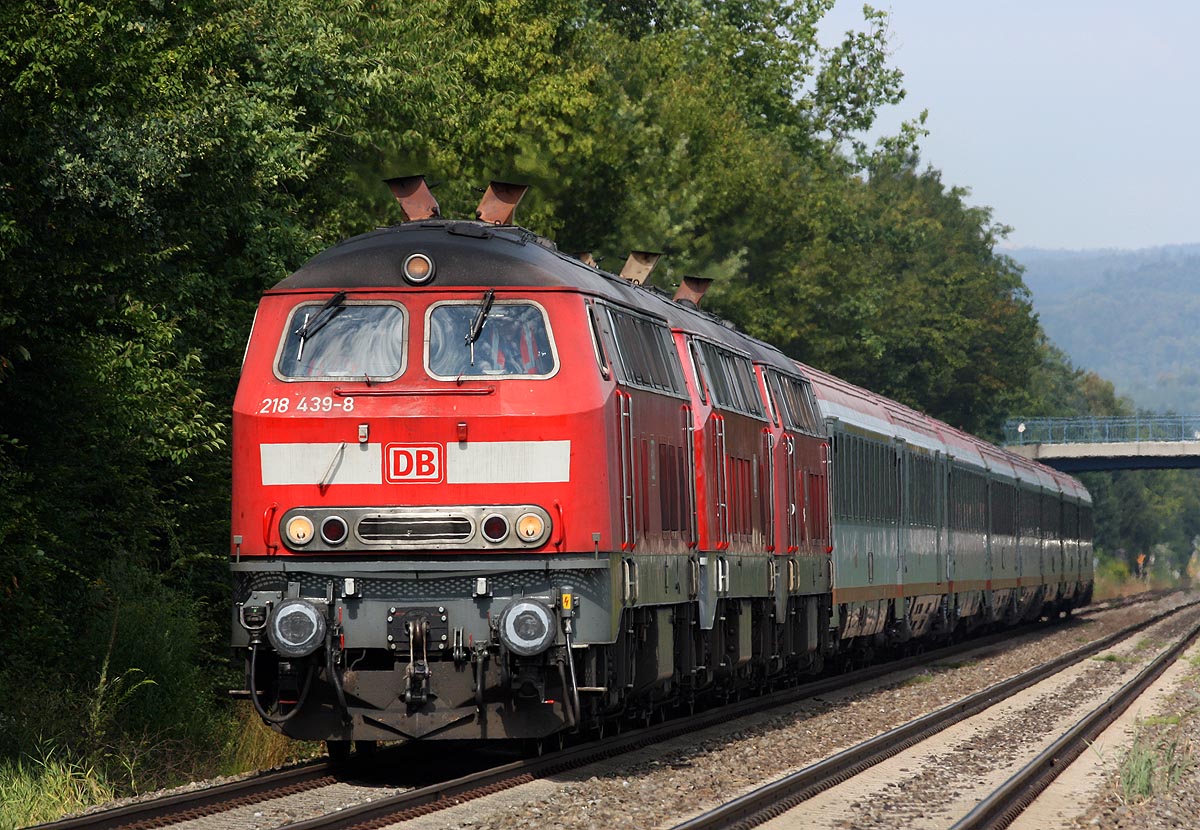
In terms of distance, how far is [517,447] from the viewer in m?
12.9

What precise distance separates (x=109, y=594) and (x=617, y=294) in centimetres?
623

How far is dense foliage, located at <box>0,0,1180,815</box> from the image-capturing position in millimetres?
14664

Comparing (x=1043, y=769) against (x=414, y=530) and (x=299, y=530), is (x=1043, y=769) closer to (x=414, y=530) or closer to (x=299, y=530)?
(x=414, y=530)

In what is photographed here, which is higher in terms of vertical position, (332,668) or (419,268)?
(419,268)

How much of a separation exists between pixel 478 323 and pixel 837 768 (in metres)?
4.65

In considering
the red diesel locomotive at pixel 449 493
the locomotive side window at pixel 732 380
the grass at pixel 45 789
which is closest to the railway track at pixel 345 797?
the red diesel locomotive at pixel 449 493

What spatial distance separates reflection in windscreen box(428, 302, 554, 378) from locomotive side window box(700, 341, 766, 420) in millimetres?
3969

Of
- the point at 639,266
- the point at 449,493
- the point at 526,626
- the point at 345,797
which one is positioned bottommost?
the point at 345,797

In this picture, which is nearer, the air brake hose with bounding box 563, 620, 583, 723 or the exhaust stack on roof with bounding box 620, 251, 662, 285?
the air brake hose with bounding box 563, 620, 583, 723

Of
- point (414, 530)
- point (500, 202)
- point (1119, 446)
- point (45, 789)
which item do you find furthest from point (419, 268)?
point (1119, 446)

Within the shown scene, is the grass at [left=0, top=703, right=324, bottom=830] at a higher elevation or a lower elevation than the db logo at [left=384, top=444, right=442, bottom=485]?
lower

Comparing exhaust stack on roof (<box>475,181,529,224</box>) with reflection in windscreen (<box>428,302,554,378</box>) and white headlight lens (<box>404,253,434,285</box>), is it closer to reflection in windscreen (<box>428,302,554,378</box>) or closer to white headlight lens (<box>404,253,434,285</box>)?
white headlight lens (<box>404,253,434,285</box>)

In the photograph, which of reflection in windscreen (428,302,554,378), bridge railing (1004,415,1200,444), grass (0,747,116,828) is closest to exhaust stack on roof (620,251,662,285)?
reflection in windscreen (428,302,554,378)

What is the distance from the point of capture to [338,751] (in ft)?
45.2
